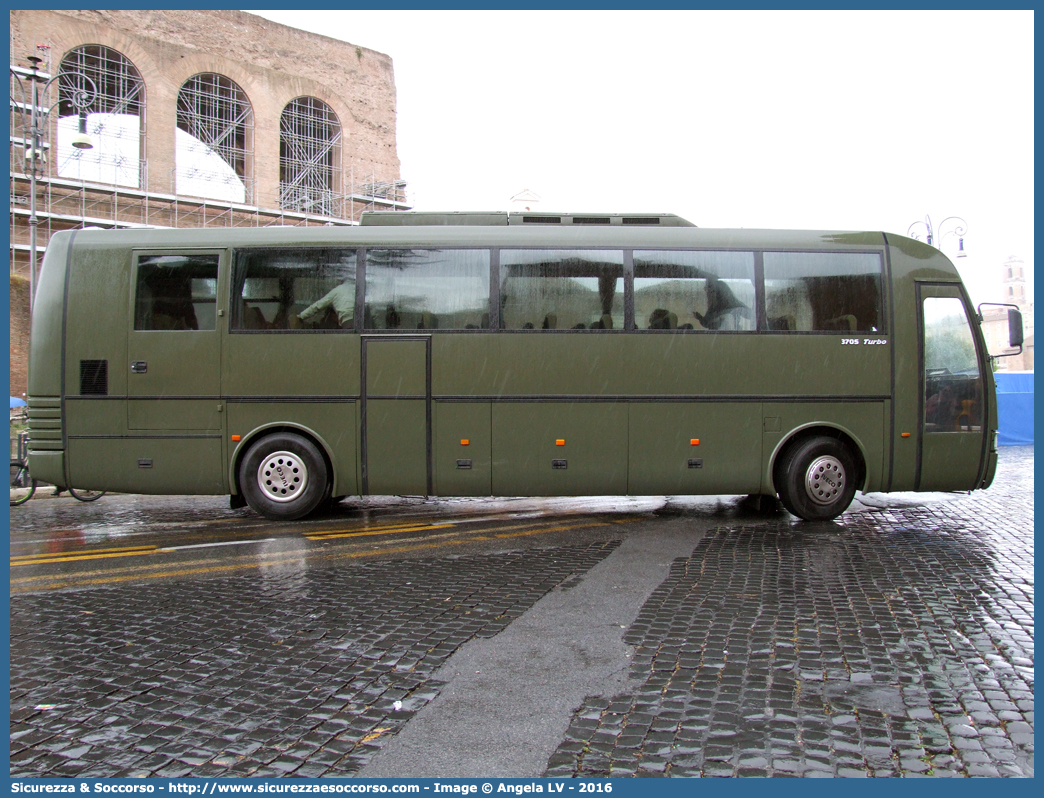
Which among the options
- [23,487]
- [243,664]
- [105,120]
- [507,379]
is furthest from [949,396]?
[105,120]

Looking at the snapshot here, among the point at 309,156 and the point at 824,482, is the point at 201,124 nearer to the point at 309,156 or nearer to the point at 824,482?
the point at 309,156

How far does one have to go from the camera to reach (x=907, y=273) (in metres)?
9.85

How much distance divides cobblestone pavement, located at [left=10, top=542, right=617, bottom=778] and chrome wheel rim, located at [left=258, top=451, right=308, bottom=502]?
2807 mm

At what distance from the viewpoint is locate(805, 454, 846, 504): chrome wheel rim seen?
9680mm

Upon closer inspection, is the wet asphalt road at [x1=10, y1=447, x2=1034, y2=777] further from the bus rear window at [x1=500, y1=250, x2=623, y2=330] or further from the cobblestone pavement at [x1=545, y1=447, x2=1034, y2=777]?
the bus rear window at [x1=500, y1=250, x2=623, y2=330]

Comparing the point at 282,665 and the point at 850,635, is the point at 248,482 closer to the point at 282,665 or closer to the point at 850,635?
the point at 282,665

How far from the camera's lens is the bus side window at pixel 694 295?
9.73 m

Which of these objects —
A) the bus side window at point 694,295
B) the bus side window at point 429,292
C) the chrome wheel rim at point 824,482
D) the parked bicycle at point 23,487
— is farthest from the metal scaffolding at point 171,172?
the chrome wheel rim at point 824,482

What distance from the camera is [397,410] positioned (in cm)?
971

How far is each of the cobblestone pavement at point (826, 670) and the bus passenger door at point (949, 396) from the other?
184 centimetres

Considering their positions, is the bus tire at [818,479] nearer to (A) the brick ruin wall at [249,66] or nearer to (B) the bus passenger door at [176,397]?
(B) the bus passenger door at [176,397]

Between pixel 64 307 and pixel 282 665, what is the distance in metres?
7.06

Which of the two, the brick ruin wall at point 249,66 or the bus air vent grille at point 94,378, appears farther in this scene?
the brick ruin wall at point 249,66

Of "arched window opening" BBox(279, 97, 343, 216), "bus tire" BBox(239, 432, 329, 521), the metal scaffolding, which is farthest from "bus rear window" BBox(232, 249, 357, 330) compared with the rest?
"arched window opening" BBox(279, 97, 343, 216)
